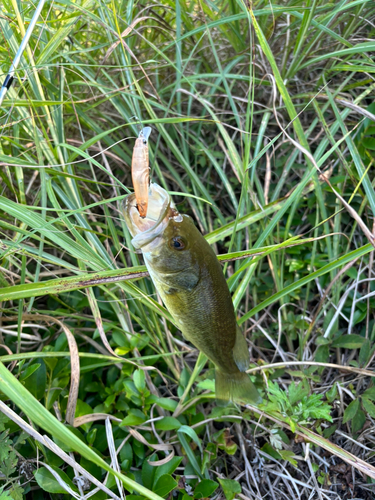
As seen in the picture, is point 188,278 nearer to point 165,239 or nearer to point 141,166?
point 165,239

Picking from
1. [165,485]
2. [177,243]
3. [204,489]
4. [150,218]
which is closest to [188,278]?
[177,243]

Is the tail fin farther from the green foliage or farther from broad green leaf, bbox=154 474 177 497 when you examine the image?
broad green leaf, bbox=154 474 177 497

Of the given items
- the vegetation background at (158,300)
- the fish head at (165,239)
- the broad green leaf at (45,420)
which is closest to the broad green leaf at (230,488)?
the vegetation background at (158,300)

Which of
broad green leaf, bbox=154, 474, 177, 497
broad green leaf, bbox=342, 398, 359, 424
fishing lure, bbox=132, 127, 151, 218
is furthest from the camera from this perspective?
broad green leaf, bbox=342, 398, 359, 424

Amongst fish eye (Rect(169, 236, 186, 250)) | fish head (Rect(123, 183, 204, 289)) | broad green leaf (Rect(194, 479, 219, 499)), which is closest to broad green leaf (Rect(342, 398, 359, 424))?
broad green leaf (Rect(194, 479, 219, 499))

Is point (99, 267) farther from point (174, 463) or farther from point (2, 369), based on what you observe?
point (174, 463)

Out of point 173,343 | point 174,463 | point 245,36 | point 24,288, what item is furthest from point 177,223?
point 245,36
